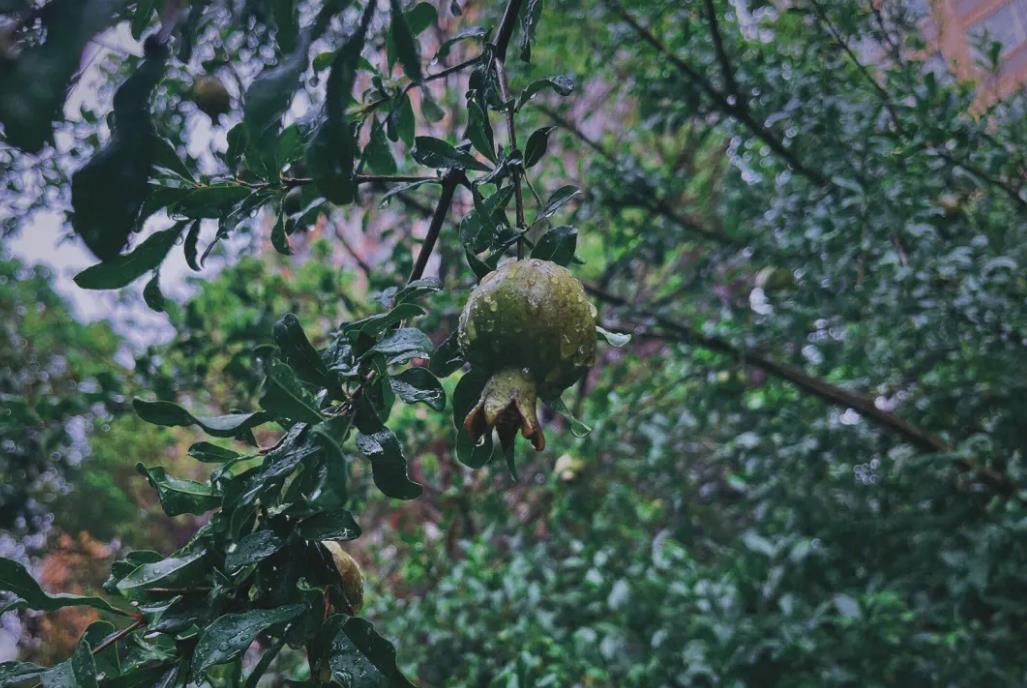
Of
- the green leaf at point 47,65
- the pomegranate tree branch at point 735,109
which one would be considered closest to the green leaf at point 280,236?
the green leaf at point 47,65

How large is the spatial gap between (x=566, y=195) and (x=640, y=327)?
1.09 metres

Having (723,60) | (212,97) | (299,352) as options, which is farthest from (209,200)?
(723,60)

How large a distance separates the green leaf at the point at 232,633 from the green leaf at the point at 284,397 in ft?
0.37

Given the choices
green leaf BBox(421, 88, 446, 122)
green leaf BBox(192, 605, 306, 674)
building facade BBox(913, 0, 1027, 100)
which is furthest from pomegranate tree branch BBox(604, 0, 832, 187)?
green leaf BBox(192, 605, 306, 674)

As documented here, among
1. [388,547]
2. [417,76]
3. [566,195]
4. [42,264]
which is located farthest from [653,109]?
[42,264]

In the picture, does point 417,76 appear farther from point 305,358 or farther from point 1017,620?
point 1017,620

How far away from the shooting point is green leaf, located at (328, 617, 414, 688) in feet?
1.37

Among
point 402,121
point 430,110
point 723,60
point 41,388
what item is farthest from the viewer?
point 41,388

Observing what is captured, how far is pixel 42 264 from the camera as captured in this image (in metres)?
3.45

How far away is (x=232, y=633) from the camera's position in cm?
39

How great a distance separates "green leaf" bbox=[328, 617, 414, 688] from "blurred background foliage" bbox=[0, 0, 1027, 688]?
56cm

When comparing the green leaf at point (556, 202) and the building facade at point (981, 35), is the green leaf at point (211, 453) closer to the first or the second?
the green leaf at point (556, 202)

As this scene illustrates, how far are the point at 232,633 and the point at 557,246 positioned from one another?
1.08 ft

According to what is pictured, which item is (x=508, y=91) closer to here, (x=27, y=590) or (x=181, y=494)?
(x=181, y=494)
